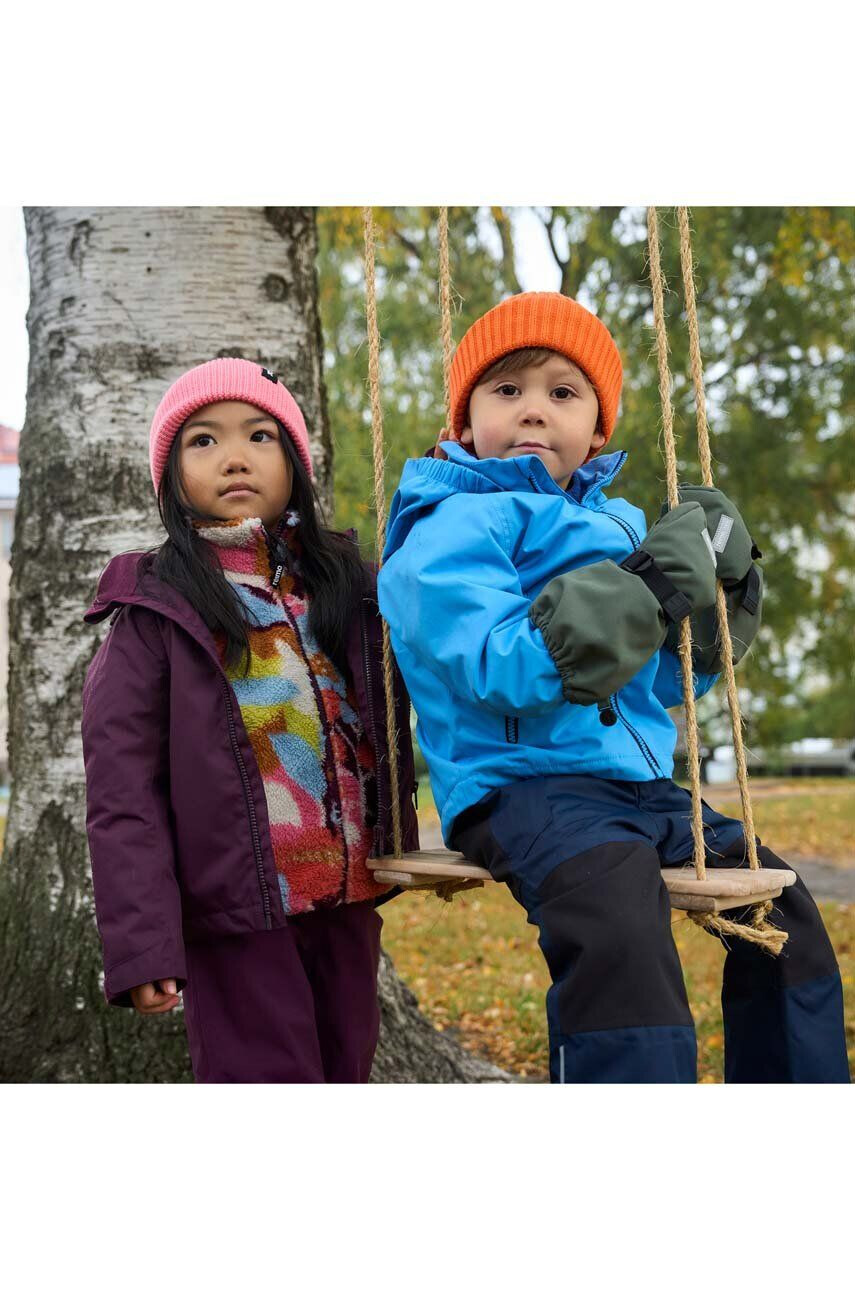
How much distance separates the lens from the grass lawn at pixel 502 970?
3.75m

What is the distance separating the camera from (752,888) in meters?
1.63

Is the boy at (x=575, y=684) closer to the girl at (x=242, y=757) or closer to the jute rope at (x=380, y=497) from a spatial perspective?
the jute rope at (x=380, y=497)

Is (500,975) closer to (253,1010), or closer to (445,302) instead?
(253,1010)

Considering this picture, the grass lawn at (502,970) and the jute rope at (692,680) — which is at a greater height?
the jute rope at (692,680)

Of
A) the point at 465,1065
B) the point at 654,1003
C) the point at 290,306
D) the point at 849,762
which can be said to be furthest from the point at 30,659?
the point at 849,762

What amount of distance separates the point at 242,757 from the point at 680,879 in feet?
2.32

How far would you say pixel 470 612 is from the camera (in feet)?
5.76

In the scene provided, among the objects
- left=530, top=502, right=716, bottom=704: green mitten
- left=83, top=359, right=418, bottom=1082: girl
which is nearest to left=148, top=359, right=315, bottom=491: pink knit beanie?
left=83, top=359, right=418, bottom=1082: girl

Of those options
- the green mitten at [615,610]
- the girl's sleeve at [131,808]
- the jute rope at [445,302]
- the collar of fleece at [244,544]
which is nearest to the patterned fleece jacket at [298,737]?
the collar of fleece at [244,544]

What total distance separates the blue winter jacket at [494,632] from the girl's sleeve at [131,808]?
0.41 m

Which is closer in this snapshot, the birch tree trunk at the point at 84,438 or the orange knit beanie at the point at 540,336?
the orange knit beanie at the point at 540,336

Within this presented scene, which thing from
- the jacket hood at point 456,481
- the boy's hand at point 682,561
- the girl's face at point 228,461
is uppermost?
the girl's face at point 228,461

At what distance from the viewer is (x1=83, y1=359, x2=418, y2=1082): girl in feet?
6.12

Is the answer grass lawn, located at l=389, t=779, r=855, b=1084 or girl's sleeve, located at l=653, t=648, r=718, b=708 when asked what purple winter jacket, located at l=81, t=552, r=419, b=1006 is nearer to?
grass lawn, located at l=389, t=779, r=855, b=1084
